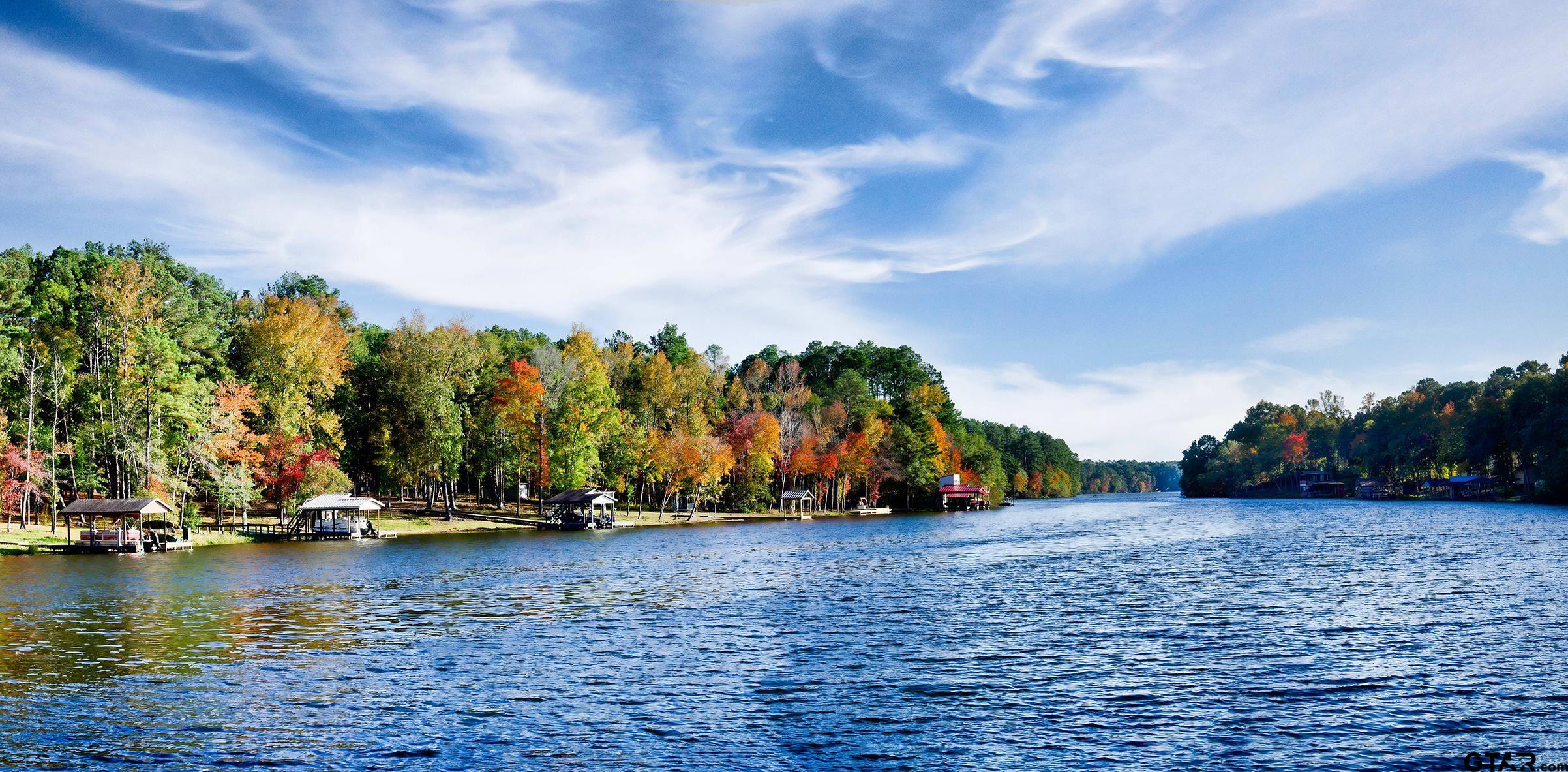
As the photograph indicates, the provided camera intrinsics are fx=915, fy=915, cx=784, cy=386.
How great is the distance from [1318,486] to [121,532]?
205m

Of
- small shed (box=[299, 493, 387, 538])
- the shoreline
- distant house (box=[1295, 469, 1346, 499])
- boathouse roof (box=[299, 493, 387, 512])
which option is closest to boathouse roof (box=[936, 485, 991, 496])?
the shoreline

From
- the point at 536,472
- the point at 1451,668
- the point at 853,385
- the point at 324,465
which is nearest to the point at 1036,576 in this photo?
the point at 1451,668

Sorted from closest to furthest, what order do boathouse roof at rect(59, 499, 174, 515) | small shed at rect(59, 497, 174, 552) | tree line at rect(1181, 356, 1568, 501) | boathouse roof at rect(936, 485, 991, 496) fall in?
boathouse roof at rect(59, 499, 174, 515) → small shed at rect(59, 497, 174, 552) → tree line at rect(1181, 356, 1568, 501) → boathouse roof at rect(936, 485, 991, 496)

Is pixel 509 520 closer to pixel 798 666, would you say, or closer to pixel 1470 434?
pixel 798 666

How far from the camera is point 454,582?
41.4 metres

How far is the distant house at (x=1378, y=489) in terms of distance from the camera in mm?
161500

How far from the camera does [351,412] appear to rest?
91.6m

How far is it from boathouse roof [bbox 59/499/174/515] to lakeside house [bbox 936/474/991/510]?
108 meters

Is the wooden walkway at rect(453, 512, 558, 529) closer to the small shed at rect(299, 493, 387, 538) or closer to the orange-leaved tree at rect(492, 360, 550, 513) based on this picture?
the orange-leaved tree at rect(492, 360, 550, 513)

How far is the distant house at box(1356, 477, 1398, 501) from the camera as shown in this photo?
16150cm

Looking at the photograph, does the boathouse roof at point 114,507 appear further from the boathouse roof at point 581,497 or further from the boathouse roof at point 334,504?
the boathouse roof at point 581,497

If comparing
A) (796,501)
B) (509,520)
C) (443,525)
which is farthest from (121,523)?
(796,501)

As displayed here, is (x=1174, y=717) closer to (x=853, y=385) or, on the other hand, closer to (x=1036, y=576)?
(x=1036, y=576)

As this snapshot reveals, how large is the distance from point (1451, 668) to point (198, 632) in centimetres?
3340
